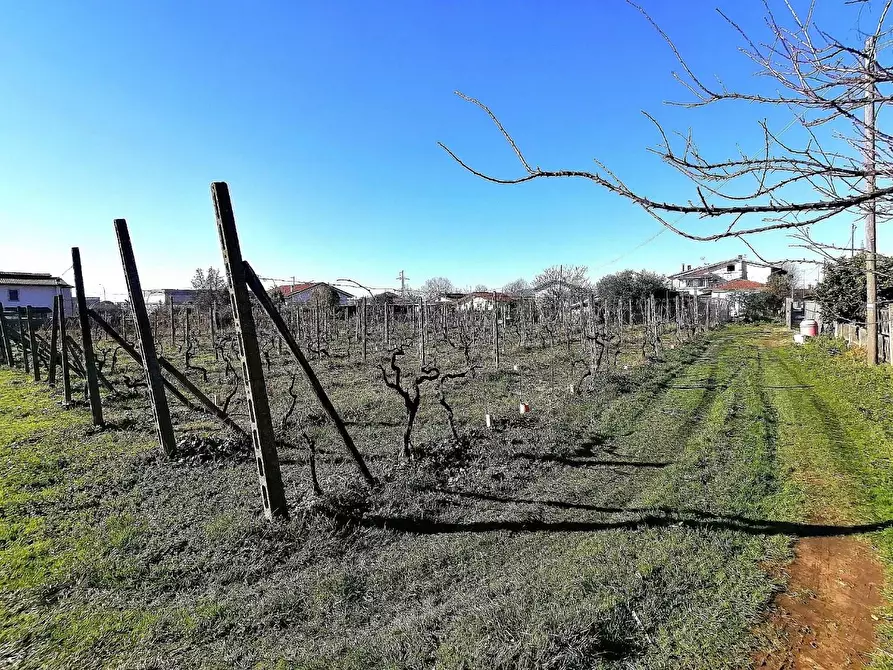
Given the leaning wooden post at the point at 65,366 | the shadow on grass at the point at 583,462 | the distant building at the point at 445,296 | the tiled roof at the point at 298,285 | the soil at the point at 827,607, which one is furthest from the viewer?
the distant building at the point at 445,296

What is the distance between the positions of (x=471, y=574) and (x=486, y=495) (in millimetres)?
1364

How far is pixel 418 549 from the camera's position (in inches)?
139

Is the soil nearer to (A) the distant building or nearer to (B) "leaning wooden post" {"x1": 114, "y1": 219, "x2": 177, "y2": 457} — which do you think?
(B) "leaning wooden post" {"x1": 114, "y1": 219, "x2": 177, "y2": 457}

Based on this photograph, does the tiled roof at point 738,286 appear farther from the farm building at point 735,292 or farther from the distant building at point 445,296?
the distant building at point 445,296

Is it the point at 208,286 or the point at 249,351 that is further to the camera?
the point at 208,286

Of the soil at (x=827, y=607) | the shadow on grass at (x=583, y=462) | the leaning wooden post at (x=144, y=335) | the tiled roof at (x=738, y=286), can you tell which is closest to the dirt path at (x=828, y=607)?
the soil at (x=827, y=607)

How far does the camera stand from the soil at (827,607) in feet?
8.06

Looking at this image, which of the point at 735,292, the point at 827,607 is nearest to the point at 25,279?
the point at 827,607

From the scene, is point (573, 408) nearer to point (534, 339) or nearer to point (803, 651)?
point (803, 651)

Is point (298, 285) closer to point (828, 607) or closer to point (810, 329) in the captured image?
point (810, 329)

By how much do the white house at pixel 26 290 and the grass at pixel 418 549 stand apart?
40.0m

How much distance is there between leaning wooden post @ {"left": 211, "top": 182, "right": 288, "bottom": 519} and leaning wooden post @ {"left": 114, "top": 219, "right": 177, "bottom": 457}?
2.31 metres

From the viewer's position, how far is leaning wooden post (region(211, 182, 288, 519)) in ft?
12.1

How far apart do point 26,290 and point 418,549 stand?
48.9 metres
